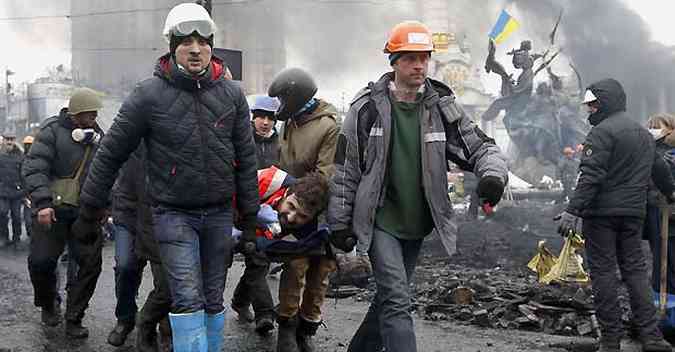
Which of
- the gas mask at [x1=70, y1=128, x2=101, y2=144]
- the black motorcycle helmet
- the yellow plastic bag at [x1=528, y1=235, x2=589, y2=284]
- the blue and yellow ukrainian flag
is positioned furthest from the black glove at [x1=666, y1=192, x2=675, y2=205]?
the blue and yellow ukrainian flag

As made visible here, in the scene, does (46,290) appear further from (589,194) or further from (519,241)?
(519,241)

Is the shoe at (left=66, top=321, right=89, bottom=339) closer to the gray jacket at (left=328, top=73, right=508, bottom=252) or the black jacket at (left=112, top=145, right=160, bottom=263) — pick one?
the black jacket at (left=112, top=145, right=160, bottom=263)

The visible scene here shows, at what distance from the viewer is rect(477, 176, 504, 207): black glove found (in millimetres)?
3691

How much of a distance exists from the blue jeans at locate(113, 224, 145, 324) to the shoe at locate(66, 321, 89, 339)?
0.38m

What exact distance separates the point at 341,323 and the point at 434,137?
2.73m

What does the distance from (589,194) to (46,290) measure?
407cm

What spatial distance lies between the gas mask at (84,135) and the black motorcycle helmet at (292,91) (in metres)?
1.55

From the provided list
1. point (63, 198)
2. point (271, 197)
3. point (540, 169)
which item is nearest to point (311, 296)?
point (271, 197)

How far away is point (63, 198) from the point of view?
18.6ft

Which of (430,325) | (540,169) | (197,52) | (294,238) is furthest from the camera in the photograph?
(540,169)

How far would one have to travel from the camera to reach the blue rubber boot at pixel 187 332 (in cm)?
385

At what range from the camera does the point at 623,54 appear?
32.0m

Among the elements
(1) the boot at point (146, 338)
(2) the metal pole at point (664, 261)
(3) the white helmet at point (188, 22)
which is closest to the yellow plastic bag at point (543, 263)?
(2) the metal pole at point (664, 261)

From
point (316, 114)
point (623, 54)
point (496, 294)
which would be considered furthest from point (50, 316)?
point (623, 54)
